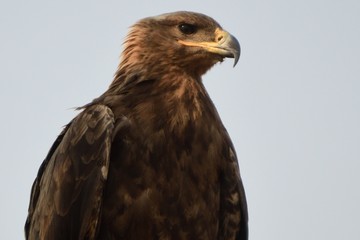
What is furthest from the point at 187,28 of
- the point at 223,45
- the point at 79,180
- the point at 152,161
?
the point at 79,180

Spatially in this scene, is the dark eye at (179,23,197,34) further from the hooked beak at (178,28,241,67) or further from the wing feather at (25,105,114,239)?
the wing feather at (25,105,114,239)

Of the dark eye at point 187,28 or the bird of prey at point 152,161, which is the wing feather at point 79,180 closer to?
the bird of prey at point 152,161

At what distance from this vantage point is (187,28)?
9.26 metres

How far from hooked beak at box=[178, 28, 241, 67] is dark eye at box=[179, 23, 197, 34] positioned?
0.12m

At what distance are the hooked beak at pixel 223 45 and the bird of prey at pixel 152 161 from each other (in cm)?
1

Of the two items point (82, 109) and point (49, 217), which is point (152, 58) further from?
point (49, 217)

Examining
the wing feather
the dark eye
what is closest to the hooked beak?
the dark eye

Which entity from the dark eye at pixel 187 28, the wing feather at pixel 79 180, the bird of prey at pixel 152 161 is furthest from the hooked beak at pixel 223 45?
the wing feather at pixel 79 180

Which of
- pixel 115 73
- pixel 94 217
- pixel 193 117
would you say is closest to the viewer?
pixel 94 217

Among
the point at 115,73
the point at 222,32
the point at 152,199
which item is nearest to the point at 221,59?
the point at 222,32

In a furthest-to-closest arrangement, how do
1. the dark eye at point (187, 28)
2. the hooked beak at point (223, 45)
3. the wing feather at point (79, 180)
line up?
the dark eye at point (187, 28), the hooked beak at point (223, 45), the wing feather at point (79, 180)

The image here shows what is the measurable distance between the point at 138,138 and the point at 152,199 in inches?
23.4

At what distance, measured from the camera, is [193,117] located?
8742 mm

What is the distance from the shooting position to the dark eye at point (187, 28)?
9.22 meters
